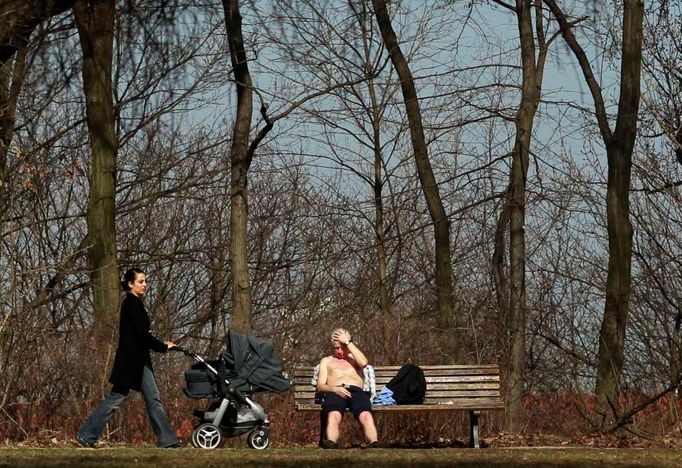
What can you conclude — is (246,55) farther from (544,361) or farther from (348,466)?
(348,466)

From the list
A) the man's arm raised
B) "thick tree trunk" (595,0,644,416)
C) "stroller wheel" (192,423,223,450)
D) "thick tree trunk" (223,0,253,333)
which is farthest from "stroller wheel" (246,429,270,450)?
"thick tree trunk" (595,0,644,416)

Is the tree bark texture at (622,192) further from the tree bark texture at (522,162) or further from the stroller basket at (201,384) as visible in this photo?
the stroller basket at (201,384)

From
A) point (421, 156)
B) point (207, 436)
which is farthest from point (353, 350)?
point (421, 156)

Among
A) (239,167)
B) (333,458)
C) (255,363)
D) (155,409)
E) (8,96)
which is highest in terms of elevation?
(8,96)

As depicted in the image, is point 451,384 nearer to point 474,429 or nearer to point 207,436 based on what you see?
point 474,429

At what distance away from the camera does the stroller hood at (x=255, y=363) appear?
12445 millimetres

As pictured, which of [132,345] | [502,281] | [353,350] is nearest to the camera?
[132,345]

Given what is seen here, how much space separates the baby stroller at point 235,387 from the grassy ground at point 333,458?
1018 mm

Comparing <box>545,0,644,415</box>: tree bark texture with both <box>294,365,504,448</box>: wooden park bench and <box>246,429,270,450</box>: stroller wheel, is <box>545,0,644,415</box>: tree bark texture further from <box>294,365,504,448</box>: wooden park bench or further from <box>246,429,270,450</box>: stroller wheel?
<box>246,429,270,450</box>: stroller wheel

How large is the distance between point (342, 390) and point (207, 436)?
1.35 meters

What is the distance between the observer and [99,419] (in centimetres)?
1187

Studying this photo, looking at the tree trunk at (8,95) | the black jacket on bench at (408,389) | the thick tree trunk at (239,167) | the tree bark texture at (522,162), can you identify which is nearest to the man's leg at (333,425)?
the black jacket on bench at (408,389)

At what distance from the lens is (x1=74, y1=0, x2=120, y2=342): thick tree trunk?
1736cm

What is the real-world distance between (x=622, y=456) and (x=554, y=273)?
13.8 m
